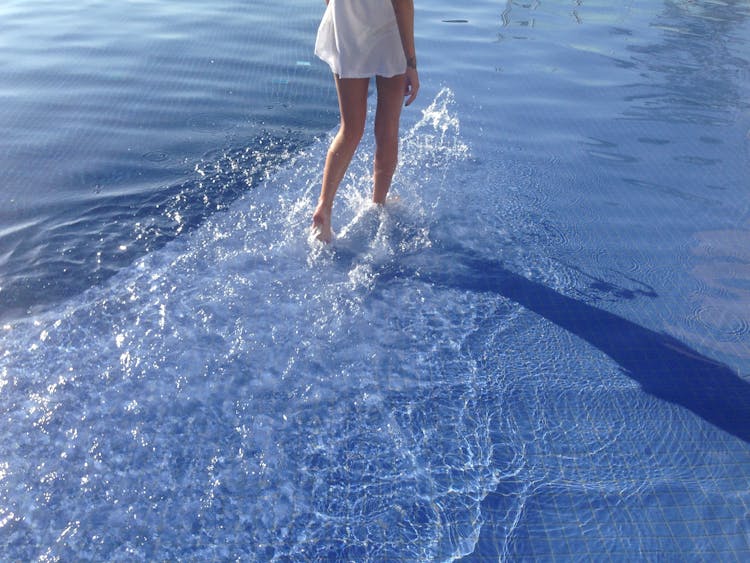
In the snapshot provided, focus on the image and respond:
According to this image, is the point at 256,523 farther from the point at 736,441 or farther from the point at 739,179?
the point at 739,179

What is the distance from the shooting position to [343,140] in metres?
2.91

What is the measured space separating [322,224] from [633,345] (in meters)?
1.45

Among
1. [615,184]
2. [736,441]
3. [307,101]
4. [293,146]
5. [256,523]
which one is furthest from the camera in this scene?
[307,101]

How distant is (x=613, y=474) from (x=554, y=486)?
208 millimetres

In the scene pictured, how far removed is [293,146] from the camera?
398cm

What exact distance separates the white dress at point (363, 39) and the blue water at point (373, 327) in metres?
0.80

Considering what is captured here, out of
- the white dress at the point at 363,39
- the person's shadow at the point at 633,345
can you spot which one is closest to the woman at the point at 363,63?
the white dress at the point at 363,39

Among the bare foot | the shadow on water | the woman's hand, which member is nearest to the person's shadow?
the shadow on water

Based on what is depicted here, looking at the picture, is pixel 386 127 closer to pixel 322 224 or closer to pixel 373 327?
pixel 322 224

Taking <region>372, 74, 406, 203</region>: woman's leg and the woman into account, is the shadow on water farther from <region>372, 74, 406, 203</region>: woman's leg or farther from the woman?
the woman

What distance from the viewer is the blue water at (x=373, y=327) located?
1952 millimetres

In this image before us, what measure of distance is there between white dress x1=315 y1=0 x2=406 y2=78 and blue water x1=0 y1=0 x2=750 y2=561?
80 cm

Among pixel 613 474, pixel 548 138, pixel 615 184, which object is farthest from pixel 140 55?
pixel 613 474

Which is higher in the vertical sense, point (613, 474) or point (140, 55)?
point (140, 55)
